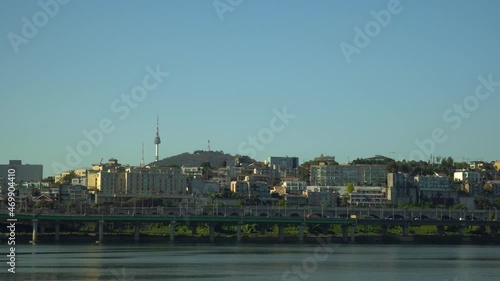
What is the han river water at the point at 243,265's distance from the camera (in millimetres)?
60688

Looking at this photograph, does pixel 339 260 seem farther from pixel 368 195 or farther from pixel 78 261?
pixel 368 195

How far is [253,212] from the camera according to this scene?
14862cm

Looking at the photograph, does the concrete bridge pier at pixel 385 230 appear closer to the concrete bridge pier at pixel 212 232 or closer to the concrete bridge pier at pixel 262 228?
the concrete bridge pier at pixel 262 228

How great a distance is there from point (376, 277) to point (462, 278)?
17.7 ft

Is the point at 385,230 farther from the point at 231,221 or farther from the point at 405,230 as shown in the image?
the point at 231,221

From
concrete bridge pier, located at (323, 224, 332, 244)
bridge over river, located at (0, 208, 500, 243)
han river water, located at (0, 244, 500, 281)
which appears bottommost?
han river water, located at (0, 244, 500, 281)

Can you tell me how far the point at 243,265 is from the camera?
2756 inches

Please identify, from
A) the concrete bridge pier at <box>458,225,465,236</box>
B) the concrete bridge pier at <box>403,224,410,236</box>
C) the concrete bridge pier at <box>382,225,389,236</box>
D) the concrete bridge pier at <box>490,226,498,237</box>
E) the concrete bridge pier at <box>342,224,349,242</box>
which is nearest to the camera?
the concrete bridge pier at <box>342,224,349,242</box>

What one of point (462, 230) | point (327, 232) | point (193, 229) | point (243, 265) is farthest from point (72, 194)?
point (243, 265)

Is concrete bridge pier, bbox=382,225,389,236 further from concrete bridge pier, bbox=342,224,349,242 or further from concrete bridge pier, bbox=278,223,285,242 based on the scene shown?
concrete bridge pier, bbox=278,223,285,242

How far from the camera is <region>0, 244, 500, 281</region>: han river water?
60688 millimetres

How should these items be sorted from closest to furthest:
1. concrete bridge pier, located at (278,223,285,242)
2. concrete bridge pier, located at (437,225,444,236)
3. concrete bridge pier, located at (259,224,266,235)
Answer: concrete bridge pier, located at (278,223,285,242) < concrete bridge pier, located at (259,224,266,235) < concrete bridge pier, located at (437,225,444,236)

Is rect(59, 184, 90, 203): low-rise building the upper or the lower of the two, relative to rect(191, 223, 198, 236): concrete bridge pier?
upper

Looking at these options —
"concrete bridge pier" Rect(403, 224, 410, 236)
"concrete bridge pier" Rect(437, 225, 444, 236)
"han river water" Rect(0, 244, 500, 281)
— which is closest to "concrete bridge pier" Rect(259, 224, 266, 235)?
"concrete bridge pier" Rect(403, 224, 410, 236)
